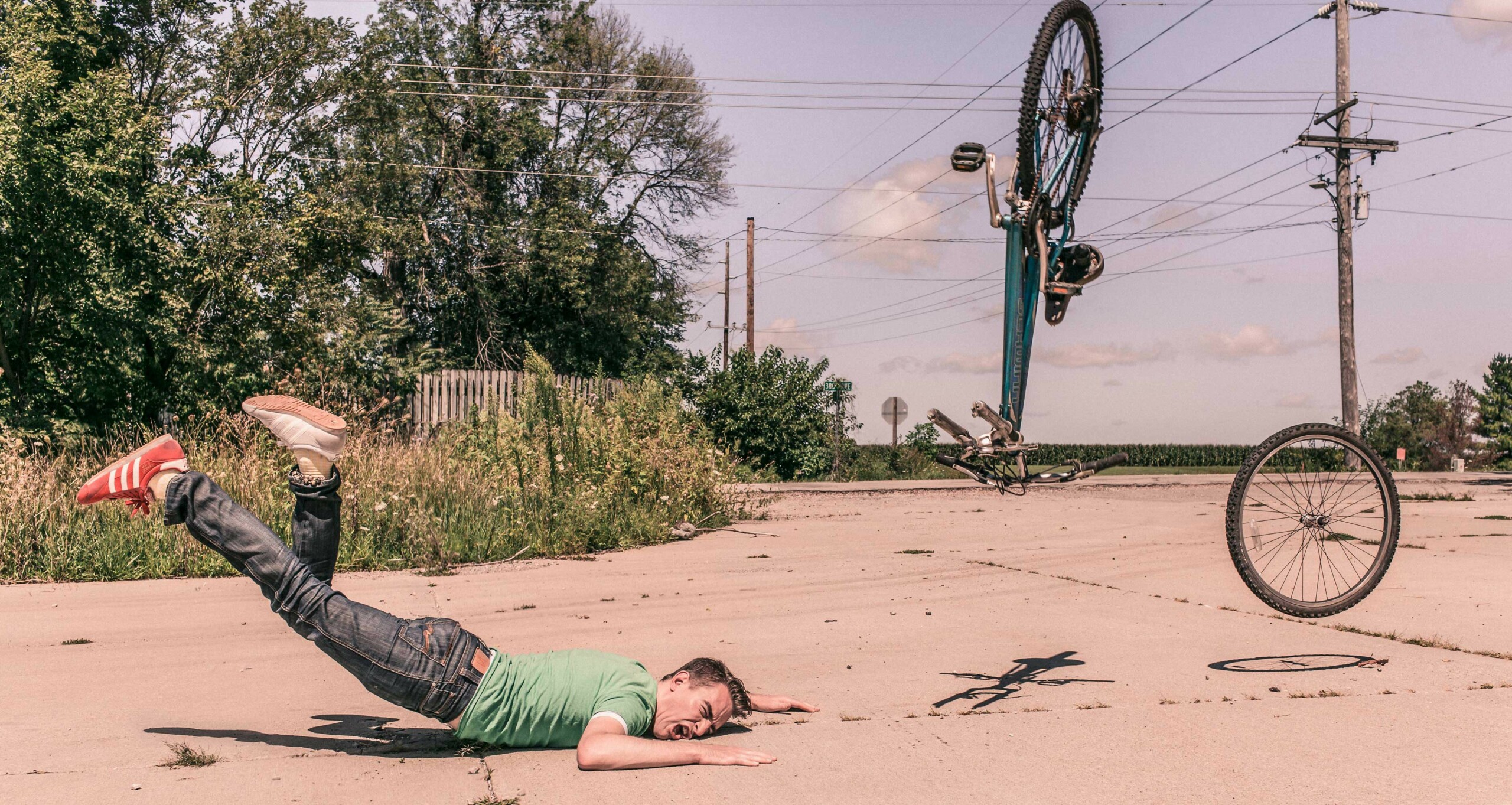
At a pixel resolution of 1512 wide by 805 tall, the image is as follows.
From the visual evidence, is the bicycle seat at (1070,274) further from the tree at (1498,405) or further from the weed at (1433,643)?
the tree at (1498,405)

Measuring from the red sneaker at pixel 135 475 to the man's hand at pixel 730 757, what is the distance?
212 centimetres

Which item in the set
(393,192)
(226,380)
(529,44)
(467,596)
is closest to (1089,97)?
(467,596)

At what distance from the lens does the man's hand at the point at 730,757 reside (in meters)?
3.50

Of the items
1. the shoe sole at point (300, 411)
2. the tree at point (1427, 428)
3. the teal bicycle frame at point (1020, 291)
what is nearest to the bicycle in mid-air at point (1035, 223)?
the teal bicycle frame at point (1020, 291)

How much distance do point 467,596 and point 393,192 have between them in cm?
2300

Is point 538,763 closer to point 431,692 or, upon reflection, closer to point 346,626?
point 431,692

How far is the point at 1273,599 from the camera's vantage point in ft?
15.3

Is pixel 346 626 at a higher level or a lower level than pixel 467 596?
higher

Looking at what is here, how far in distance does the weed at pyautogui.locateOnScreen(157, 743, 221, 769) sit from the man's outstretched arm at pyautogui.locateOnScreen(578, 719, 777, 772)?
4.29 ft

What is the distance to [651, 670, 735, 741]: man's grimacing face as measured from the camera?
3.77 metres

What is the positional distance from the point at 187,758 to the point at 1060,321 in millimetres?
3948

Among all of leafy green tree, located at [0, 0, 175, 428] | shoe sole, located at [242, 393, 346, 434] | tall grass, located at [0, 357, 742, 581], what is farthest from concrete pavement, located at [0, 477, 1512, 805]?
leafy green tree, located at [0, 0, 175, 428]

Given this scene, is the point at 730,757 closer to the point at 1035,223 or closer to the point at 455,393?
the point at 1035,223

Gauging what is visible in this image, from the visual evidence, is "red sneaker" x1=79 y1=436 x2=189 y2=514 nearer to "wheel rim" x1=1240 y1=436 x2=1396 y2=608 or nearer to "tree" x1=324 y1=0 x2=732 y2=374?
"wheel rim" x1=1240 y1=436 x2=1396 y2=608
